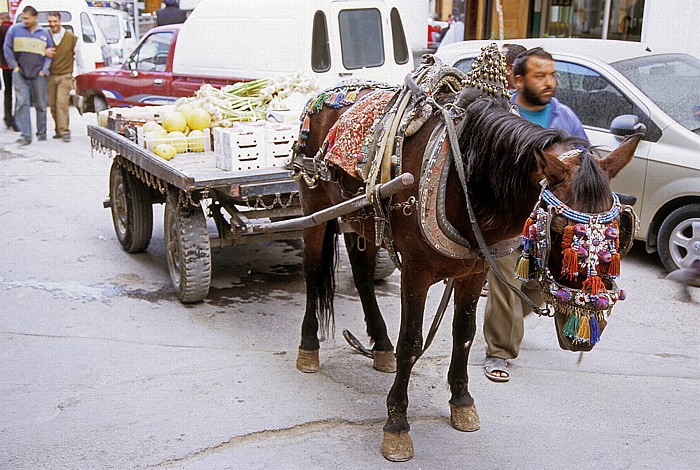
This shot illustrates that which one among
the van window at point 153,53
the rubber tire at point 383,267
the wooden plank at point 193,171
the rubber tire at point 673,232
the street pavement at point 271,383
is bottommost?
the street pavement at point 271,383

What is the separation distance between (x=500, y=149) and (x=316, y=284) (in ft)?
6.34

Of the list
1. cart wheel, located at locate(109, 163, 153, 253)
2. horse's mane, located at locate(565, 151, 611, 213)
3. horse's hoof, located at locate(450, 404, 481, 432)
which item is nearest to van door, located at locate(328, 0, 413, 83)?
cart wheel, located at locate(109, 163, 153, 253)

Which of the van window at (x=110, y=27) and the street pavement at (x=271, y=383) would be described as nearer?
the street pavement at (x=271, y=383)

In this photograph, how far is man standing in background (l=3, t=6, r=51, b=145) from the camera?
12.3 m

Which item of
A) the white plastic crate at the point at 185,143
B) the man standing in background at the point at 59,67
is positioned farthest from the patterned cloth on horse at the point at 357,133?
the man standing in background at the point at 59,67

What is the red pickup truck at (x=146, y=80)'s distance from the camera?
10.9 m

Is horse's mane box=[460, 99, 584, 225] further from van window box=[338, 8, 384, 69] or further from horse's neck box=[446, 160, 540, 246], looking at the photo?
van window box=[338, 8, 384, 69]

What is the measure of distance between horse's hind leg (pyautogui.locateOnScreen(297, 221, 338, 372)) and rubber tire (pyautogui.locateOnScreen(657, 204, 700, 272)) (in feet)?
10.1

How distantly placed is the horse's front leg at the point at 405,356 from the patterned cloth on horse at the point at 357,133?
634mm

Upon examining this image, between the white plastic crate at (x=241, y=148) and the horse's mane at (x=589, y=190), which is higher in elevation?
the horse's mane at (x=589, y=190)

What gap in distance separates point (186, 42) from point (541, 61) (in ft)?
23.9

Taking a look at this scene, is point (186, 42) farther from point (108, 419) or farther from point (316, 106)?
Answer: point (108, 419)

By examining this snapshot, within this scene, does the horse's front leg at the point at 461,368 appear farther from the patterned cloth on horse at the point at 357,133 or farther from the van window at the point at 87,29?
the van window at the point at 87,29

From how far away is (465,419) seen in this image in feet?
13.4
